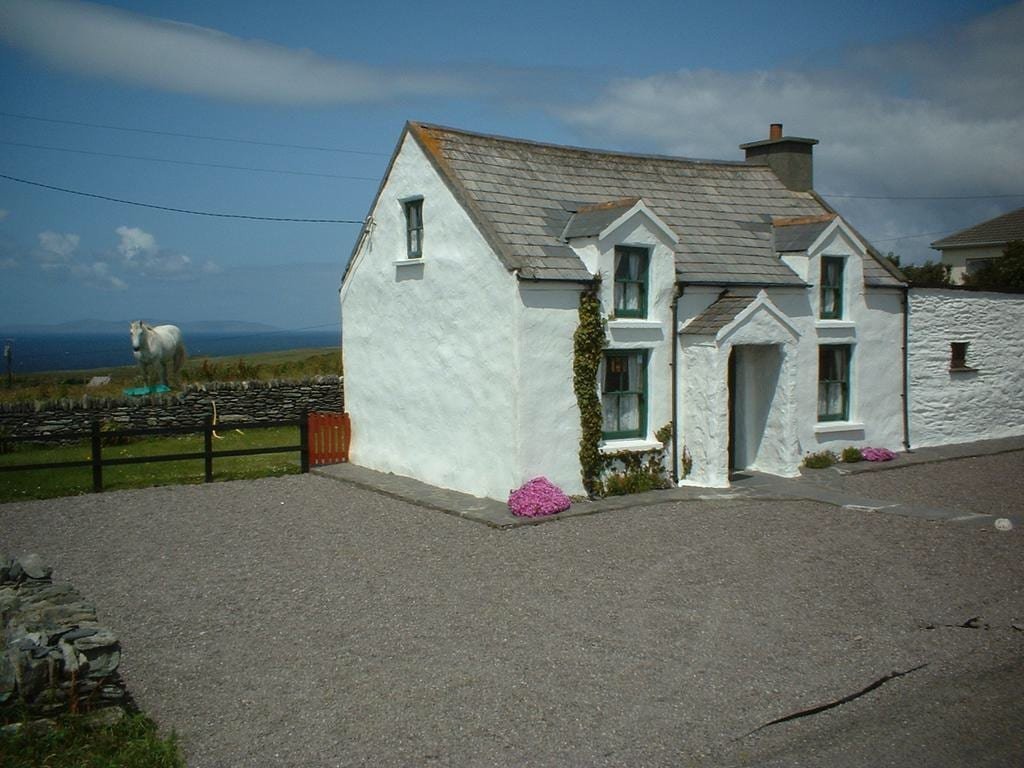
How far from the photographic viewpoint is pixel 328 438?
18766mm

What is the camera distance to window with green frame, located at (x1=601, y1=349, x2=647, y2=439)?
1523cm

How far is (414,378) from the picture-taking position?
54.4 ft

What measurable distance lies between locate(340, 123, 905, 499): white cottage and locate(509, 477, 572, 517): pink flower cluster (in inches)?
9.6

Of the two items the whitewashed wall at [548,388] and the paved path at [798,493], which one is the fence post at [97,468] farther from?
the whitewashed wall at [548,388]

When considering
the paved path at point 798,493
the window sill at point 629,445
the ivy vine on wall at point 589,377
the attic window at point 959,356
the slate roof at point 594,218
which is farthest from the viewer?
the attic window at point 959,356

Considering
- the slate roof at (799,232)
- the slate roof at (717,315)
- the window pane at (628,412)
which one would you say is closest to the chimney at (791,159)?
the slate roof at (799,232)

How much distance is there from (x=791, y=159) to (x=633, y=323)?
8.78 meters

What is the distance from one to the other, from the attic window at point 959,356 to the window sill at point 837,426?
3889 millimetres

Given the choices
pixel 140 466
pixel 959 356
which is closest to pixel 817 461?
pixel 959 356

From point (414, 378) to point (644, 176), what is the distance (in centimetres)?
669

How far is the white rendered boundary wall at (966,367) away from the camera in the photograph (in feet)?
65.0

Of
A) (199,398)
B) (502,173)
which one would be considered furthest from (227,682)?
(199,398)

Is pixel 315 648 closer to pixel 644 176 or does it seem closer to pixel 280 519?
pixel 280 519

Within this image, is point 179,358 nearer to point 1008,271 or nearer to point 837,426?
point 837,426
